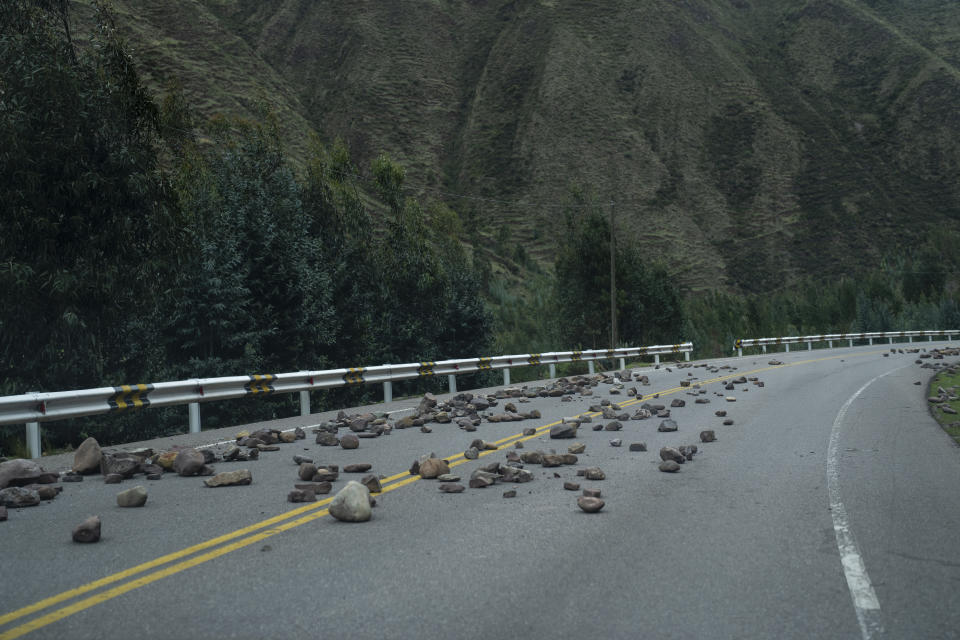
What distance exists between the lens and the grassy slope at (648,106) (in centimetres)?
9831

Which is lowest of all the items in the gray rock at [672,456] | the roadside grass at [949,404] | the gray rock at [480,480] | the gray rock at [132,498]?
the roadside grass at [949,404]

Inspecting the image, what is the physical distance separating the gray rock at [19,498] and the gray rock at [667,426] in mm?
8778

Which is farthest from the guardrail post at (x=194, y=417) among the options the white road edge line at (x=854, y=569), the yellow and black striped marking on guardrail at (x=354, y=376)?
the white road edge line at (x=854, y=569)

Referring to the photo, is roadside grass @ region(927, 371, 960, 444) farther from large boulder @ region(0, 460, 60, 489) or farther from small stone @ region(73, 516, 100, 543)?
large boulder @ region(0, 460, 60, 489)

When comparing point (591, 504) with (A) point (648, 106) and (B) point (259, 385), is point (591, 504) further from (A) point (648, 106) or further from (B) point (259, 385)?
(A) point (648, 106)

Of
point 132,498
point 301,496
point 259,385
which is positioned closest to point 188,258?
point 259,385

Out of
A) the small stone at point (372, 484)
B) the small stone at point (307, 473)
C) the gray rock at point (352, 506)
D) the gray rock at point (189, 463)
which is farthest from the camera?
the gray rock at point (189, 463)

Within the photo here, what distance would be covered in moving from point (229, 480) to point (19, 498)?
6.35 ft

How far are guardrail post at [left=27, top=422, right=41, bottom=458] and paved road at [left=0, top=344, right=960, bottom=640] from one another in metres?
3.07

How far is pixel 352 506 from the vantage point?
21.6ft

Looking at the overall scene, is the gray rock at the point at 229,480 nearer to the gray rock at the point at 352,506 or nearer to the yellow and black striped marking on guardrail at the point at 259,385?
the gray rock at the point at 352,506

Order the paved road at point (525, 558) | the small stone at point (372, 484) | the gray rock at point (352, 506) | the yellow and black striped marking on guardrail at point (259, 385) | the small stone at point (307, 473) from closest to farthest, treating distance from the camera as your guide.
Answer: the paved road at point (525, 558)
the gray rock at point (352, 506)
the small stone at point (372, 484)
the small stone at point (307, 473)
the yellow and black striped marking on guardrail at point (259, 385)

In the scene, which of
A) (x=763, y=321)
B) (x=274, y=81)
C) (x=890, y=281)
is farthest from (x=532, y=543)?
(x=274, y=81)

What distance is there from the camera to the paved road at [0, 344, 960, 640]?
420 cm
